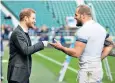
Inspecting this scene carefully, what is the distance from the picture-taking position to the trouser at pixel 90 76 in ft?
21.7

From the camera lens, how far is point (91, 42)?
6535 mm

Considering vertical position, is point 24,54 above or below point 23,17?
below

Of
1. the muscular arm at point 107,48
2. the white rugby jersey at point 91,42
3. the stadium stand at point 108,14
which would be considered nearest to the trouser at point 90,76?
the white rugby jersey at point 91,42

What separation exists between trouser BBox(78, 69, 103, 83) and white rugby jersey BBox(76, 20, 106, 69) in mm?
75

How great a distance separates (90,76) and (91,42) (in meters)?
0.50

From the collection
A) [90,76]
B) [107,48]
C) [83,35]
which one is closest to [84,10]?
[83,35]

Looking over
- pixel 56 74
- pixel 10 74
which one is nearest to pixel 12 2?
pixel 56 74

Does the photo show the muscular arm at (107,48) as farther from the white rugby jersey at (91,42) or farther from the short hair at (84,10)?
the short hair at (84,10)

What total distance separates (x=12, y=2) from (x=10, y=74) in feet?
123

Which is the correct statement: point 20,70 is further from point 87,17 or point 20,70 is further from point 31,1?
point 31,1

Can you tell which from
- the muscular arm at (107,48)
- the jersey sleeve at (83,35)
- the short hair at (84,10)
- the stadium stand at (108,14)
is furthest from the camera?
the stadium stand at (108,14)

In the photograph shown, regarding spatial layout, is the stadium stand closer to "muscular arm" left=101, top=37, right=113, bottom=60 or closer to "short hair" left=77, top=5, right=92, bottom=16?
"muscular arm" left=101, top=37, right=113, bottom=60

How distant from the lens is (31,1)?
143 ft

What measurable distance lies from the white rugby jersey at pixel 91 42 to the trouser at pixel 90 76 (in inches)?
2.9
